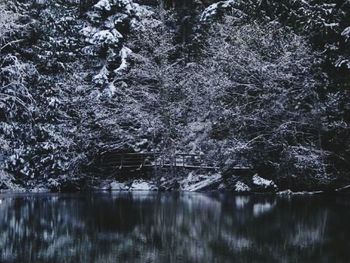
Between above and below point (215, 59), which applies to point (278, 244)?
below

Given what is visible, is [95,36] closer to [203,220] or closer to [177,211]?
[177,211]

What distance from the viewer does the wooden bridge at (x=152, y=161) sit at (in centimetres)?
3053

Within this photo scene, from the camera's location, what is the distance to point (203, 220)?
48.2ft

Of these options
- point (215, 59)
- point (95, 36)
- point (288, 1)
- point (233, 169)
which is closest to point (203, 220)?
point (233, 169)

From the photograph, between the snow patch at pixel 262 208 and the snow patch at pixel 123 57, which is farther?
the snow patch at pixel 123 57

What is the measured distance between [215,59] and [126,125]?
6.67 m

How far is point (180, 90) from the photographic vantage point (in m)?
32.2

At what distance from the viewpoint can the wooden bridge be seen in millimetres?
30531

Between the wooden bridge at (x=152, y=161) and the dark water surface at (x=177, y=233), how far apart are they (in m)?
10.8

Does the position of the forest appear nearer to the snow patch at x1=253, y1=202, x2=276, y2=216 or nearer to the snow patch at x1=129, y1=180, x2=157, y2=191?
the snow patch at x1=129, y1=180, x2=157, y2=191

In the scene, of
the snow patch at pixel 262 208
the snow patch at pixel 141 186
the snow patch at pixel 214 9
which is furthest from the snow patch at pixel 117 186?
the snow patch at pixel 262 208

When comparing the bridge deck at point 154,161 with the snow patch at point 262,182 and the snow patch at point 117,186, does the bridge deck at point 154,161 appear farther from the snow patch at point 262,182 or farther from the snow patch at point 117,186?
the snow patch at point 262,182

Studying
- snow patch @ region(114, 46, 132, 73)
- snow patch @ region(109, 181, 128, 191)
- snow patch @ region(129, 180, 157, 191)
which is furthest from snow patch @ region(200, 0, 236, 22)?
snow patch @ region(109, 181, 128, 191)

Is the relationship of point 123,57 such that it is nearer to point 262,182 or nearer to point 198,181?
point 198,181
